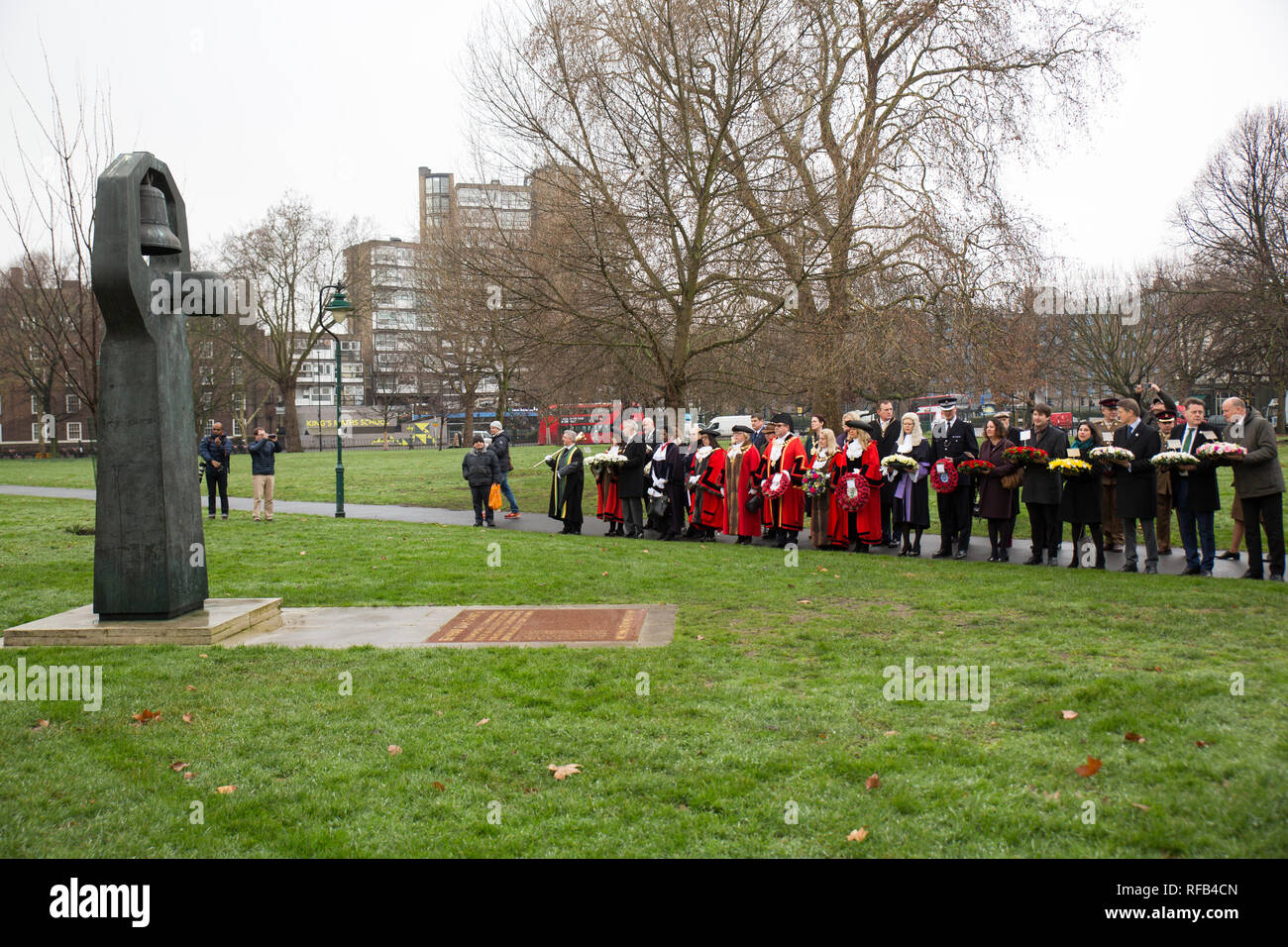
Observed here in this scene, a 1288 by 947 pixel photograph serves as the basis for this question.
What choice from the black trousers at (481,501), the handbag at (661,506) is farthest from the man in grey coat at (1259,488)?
the black trousers at (481,501)

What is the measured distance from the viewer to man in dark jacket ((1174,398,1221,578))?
11.8m

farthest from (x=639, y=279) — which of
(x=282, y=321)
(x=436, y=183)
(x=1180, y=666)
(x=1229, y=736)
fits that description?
(x=436, y=183)

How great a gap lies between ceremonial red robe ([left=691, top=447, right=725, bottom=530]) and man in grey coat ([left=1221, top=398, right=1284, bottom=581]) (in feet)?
25.5

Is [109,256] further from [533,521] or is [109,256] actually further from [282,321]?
[282,321]

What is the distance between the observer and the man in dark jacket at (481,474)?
64.0ft

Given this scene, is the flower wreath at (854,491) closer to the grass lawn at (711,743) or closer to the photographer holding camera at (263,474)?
the grass lawn at (711,743)

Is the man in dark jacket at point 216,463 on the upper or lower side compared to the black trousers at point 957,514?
upper

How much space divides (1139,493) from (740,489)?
255 inches

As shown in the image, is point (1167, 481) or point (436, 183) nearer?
point (1167, 481)

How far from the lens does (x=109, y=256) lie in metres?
8.11

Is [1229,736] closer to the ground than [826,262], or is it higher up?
closer to the ground

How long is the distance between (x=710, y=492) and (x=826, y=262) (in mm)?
5593

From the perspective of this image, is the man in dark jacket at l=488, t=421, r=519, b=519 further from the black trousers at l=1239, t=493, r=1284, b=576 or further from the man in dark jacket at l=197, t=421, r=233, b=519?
the black trousers at l=1239, t=493, r=1284, b=576

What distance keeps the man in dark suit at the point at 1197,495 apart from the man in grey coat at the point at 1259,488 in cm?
34
